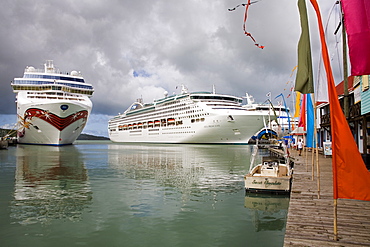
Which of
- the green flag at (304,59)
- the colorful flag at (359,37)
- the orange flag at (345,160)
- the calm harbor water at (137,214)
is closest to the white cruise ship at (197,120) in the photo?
the calm harbor water at (137,214)

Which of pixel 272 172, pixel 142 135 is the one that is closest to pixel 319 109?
pixel 272 172

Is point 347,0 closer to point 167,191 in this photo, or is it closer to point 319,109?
point 167,191

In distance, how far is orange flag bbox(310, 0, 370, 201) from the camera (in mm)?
4348

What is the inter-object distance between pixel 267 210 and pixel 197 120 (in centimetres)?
5438

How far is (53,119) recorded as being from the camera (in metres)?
51.9

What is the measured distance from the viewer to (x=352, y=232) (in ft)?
17.0

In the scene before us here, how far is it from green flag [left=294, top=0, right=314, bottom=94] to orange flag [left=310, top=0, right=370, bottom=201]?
1336mm

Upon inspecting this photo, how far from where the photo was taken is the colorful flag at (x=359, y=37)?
16.3 ft

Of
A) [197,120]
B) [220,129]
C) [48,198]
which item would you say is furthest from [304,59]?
[197,120]

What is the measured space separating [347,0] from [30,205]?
1090 centimetres

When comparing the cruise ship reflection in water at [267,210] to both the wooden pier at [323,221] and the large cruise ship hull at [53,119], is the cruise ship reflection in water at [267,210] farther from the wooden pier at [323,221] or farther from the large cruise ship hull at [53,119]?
the large cruise ship hull at [53,119]

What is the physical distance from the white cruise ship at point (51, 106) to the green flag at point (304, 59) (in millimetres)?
50778

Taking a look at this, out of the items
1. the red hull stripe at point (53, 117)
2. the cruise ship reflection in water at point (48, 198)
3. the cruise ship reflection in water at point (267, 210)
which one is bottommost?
the cruise ship reflection in water at point (267, 210)

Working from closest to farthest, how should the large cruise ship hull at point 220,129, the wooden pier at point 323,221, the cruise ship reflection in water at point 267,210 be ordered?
the wooden pier at point 323,221 < the cruise ship reflection in water at point 267,210 < the large cruise ship hull at point 220,129
